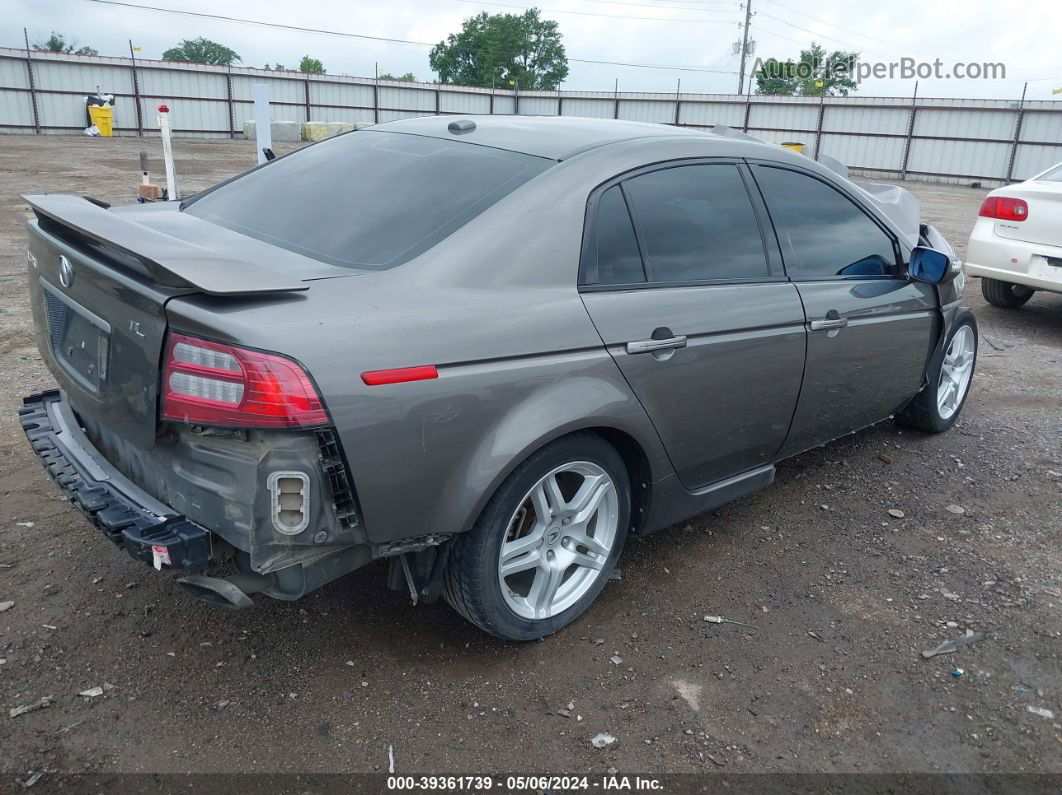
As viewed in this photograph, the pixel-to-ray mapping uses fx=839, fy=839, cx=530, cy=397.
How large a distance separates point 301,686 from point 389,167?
1808 millimetres

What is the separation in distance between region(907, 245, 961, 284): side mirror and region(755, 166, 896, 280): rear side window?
0.33 feet

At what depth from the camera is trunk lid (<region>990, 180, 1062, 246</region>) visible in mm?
6648

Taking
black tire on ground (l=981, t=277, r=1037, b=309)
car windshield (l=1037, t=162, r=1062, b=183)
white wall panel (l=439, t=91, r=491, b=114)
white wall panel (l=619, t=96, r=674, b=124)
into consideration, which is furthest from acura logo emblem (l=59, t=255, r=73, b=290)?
white wall panel (l=439, t=91, r=491, b=114)

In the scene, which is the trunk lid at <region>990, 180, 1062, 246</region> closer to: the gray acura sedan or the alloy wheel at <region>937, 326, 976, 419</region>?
the alloy wheel at <region>937, 326, 976, 419</region>

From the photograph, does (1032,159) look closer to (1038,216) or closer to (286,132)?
(1038,216)

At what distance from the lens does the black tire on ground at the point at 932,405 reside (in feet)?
14.9

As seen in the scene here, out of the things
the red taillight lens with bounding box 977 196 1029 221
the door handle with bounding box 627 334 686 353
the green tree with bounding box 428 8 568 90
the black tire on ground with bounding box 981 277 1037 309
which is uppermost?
the green tree with bounding box 428 8 568 90

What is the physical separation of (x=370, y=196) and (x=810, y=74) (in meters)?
60.2

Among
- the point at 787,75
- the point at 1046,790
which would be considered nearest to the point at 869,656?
the point at 1046,790

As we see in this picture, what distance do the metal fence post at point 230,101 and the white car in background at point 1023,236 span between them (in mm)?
28698

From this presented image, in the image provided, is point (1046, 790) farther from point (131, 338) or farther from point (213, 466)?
point (131, 338)

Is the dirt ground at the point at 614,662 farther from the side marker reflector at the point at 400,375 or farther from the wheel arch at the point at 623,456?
the side marker reflector at the point at 400,375

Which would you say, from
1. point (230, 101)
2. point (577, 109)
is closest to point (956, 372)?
point (230, 101)

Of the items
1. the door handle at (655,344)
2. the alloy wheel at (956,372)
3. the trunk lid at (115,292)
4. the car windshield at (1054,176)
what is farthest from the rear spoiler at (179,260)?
the car windshield at (1054,176)
